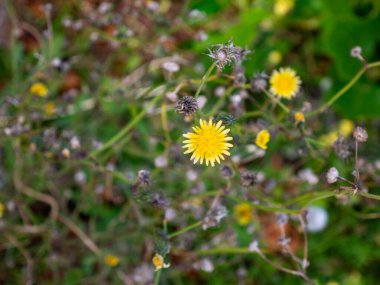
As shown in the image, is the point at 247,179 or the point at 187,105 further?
the point at 247,179

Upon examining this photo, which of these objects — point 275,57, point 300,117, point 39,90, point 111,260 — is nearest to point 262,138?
point 300,117

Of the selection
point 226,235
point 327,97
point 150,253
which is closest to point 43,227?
point 150,253

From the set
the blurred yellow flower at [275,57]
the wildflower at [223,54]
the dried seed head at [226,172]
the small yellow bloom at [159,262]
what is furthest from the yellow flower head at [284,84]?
the blurred yellow flower at [275,57]

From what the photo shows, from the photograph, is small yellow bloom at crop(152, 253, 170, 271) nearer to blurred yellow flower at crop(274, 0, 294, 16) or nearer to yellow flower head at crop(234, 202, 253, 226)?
yellow flower head at crop(234, 202, 253, 226)

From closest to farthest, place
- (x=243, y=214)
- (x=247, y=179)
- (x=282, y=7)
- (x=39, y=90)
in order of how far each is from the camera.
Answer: (x=247, y=179) → (x=39, y=90) → (x=243, y=214) → (x=282, y=7)

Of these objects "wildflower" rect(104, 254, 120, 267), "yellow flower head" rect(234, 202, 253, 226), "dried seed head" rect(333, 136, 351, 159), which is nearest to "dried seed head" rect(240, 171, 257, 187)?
"dried seed head" rect(333, 136, 351, 159)

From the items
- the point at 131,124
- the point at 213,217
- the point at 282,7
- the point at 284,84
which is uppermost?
the point at 282,7

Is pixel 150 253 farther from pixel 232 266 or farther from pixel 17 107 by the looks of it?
pixel 17 107

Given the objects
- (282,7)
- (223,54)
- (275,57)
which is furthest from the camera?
(275,57)

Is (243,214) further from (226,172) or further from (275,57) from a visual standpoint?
(275,57)
